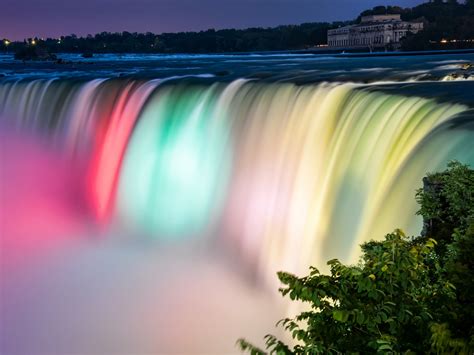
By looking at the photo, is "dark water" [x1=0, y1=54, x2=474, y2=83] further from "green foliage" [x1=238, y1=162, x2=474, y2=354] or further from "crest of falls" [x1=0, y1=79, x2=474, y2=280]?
"green foliage" [x1=238, y1=162, x2=474, y2=354]

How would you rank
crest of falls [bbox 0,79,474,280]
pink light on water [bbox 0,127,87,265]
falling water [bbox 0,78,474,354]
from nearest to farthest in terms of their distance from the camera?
1. crest of falls [bbox 0,79,474,280]
2. falling water [bbox 0,78,474,354]
3. pink light on water [bbox 0,127,87,265]

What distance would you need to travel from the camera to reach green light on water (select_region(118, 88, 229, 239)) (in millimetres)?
16500

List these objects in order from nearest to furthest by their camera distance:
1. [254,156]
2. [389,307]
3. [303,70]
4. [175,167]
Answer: [389,307] → [254,156] → [175,167] → [303,70]

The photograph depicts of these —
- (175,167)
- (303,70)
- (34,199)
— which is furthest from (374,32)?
(175,167)

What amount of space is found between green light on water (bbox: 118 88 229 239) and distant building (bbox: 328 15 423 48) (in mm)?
73142

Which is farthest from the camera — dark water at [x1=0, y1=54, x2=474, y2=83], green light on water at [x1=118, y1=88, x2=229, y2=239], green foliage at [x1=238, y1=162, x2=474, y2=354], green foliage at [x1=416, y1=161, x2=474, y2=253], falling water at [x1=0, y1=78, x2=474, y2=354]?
dark water at [x1=0, y1=54, x2=474, y2=83]

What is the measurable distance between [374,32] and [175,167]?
90039 millimetres

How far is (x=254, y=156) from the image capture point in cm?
1562

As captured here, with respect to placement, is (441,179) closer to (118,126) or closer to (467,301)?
(467,301)

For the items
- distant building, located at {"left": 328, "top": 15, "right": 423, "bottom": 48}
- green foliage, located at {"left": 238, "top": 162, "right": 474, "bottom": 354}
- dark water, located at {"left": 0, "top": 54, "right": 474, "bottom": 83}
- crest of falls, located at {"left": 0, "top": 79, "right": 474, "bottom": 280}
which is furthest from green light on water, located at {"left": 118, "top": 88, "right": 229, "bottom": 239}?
distant building, located at {"left": 328, "top": 15, "right": 423, "bottom": 48}

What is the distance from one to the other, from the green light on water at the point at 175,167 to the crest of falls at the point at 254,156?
0.13ft

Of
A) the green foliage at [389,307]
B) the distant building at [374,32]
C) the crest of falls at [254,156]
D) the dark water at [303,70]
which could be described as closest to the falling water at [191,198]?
the crest of falls at [254,156]

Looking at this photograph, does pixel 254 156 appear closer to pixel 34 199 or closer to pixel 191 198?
pixel 191 198

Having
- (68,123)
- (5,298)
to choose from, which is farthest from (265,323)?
(68,123)
